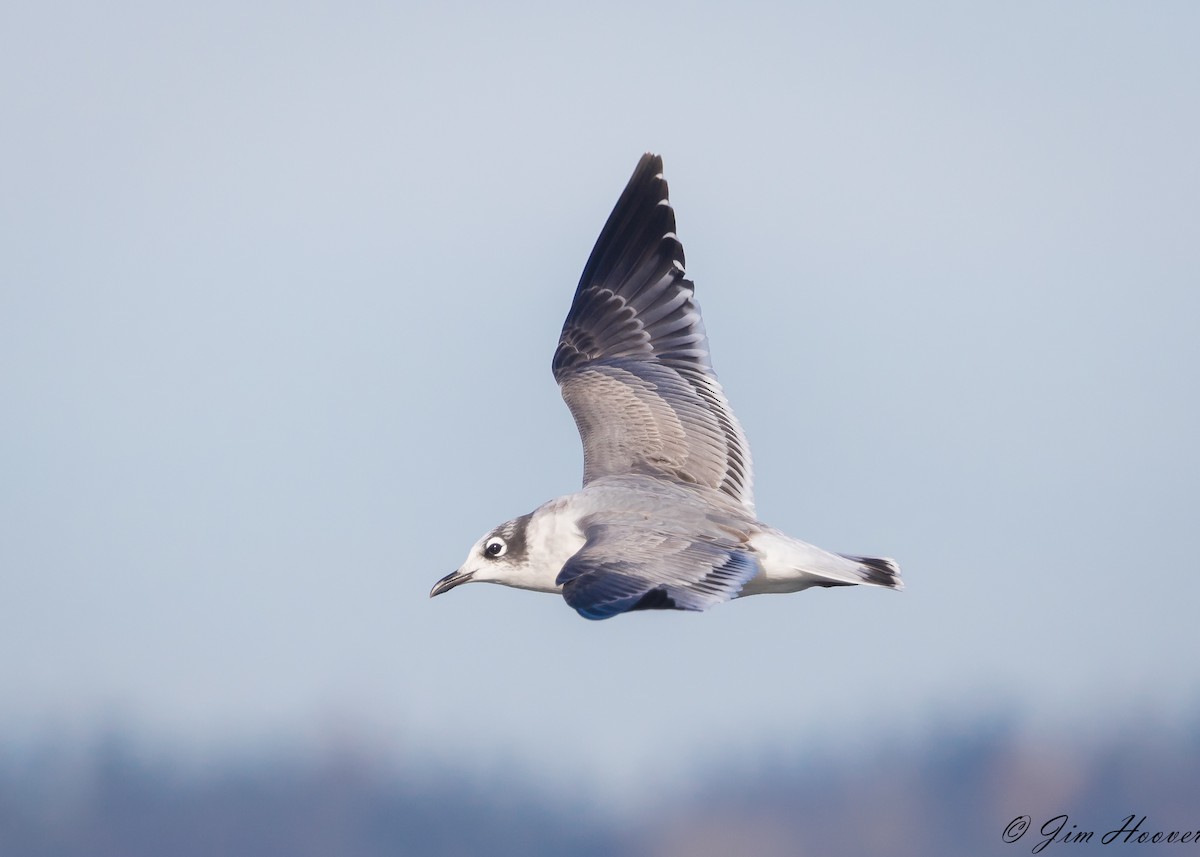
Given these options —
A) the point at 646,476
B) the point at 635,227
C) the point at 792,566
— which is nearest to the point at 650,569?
the point at 792,566

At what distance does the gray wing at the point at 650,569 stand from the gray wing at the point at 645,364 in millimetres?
1575

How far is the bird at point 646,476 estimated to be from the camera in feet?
33.1

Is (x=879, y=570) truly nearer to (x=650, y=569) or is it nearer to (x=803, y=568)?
(x=803, y=568)

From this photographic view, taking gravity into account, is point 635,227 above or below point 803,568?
above

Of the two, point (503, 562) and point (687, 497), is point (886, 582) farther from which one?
point (503, 562)

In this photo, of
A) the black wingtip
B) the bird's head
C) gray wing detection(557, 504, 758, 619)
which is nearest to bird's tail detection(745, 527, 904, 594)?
gray wing detection(557, 504, 758, 619)

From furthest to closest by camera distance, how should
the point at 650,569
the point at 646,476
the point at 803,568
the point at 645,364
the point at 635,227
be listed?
1. the point at 635,227
2. the point at 645,364
3. the point at 646,476
4. the point at 803,568
5. the point at 650,569

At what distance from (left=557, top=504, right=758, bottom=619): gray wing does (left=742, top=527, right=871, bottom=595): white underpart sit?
0.21m

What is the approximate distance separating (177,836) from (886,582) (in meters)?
59.6

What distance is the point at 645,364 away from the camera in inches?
532

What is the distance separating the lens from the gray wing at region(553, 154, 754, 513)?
12797 mm

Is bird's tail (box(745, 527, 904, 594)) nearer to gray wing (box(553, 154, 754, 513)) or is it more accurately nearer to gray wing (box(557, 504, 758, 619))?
gray wing (box(557, 504, 758, 619))

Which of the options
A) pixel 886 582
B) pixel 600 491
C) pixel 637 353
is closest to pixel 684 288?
pixel 637 353

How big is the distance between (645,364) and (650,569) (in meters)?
3.76
